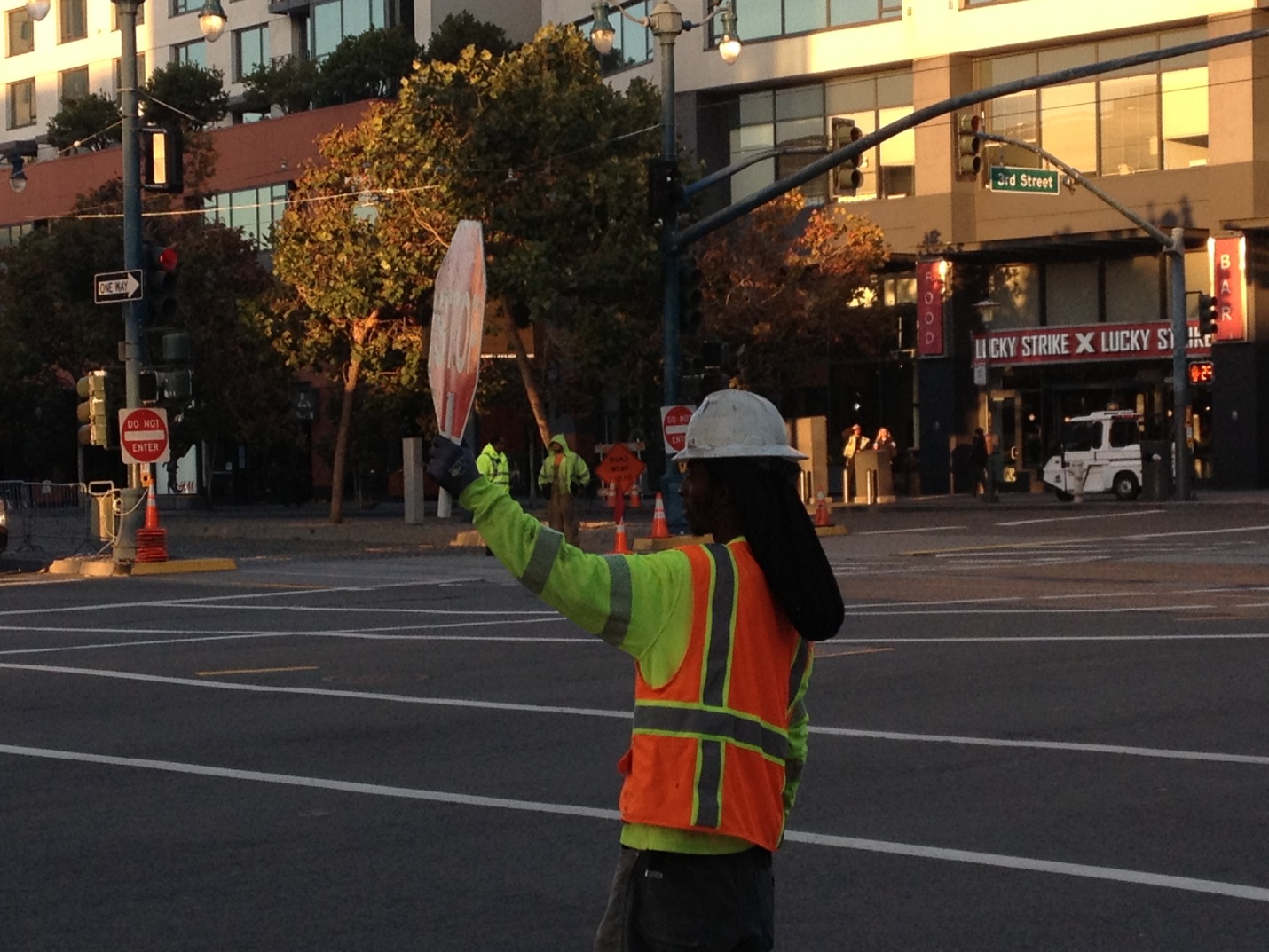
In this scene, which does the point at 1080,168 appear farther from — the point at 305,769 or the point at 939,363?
the point at 305,769

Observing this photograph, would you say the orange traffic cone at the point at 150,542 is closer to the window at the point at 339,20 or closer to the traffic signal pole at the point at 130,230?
the traffic signal pole at the point at 130,230

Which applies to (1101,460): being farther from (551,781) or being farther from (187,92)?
(187,92)

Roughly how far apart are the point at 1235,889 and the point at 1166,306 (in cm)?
4515

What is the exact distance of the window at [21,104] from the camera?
83.3 metres

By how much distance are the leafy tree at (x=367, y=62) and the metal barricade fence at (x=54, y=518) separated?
107ft

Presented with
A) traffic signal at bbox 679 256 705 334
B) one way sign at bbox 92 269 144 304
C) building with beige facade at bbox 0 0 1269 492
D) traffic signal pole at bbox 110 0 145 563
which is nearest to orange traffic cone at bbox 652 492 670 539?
traffic signal at bbox 679 256 705 334

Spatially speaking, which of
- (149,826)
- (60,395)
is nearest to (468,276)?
(149,826)

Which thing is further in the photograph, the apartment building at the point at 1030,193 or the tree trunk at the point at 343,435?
the apartment building at the point at 1030,193

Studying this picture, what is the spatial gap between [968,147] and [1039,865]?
22.5 metres

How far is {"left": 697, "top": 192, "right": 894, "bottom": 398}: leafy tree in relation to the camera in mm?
50156

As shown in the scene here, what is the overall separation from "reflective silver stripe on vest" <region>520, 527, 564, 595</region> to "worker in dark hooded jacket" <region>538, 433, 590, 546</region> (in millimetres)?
24232

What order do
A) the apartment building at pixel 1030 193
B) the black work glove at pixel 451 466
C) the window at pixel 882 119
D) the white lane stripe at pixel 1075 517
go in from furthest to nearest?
1. the window at pixel 882 119
2. the apartment building at pixel 1030 193
3. the white lane stripe at pixel 1075 517
4. the black work glove at pixel 451 466

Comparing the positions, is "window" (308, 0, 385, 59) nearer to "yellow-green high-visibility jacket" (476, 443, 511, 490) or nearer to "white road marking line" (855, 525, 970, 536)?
"white road marking line" (855, 525, 970, 536)

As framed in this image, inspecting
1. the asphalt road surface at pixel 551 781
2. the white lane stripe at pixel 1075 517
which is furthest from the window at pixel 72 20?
the asphalt road surface at pixel 551 781
